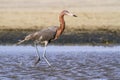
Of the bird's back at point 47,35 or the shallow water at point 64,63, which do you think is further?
the bird's back at point 47,35

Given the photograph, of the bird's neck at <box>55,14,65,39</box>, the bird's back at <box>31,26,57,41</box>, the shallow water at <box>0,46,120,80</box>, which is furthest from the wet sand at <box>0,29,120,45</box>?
the bird's neck at <box>55,14,65,39</box>

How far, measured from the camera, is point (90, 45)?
20750 millimetres

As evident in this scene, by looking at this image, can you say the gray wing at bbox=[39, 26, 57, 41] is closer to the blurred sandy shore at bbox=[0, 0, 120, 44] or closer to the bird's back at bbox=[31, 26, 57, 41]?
the bird's back at bbox=[31, 26, 57, 41]

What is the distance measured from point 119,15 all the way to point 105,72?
534 inches

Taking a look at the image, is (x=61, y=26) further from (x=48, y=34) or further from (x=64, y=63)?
(x=64, y=63)

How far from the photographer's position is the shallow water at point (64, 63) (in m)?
13.3

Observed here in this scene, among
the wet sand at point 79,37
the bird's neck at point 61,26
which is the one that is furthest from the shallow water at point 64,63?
the wet sand at point 79,37

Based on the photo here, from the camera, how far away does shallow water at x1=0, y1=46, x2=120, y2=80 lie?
1334 centimetres

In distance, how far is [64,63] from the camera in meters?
15.8

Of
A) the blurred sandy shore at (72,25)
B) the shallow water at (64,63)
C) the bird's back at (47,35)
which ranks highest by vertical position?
the bird's back at (47,35)

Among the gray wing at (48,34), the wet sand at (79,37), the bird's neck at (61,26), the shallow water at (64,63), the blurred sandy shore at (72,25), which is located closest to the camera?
the shallow water at (64,63)

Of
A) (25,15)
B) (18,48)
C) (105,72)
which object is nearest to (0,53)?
(18,48)

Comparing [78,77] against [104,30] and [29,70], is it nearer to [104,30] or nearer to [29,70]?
[29,70]

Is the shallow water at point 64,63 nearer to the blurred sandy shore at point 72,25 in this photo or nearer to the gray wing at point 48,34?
the gray wing at point 48,34
